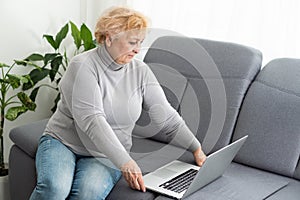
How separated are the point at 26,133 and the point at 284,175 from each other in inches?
46.5

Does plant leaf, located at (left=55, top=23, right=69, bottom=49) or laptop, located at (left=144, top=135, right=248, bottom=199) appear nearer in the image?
laptop, located at (left=144, top=135, right=248, bottom=199)

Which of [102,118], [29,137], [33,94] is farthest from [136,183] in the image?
[33,94]

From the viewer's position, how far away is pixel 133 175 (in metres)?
2.06

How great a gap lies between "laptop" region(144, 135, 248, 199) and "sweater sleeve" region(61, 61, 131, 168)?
187mm

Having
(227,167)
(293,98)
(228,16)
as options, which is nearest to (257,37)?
(228,16)

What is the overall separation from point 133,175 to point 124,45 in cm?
52

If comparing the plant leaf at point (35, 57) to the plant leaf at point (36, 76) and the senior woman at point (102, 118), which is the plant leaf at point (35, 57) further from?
the senior woman at point (102, 118)

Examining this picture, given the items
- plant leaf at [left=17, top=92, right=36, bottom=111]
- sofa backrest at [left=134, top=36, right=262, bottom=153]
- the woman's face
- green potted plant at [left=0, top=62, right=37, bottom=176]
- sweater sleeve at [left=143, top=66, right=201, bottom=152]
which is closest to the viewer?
the woman's face

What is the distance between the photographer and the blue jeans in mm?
2078

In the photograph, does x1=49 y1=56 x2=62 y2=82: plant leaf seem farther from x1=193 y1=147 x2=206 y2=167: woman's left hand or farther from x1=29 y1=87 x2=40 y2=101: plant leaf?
x1=193 y1=147 x2=206 y2=167: woman's left hand

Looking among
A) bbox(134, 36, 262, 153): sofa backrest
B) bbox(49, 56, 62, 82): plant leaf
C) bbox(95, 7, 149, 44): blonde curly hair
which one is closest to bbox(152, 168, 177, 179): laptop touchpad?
bbox(134, 36, 262, 153): sofa backrest

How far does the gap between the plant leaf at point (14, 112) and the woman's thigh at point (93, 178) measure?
74 cm

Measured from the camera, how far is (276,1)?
8.82ft

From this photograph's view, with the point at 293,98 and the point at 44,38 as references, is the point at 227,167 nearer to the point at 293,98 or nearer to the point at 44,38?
the point at 293,98
